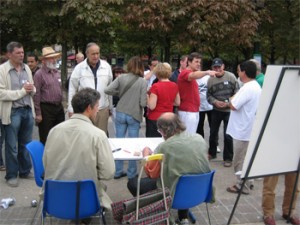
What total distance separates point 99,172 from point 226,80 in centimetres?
361

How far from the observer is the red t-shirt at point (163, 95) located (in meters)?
5.30

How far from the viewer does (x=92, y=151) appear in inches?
128

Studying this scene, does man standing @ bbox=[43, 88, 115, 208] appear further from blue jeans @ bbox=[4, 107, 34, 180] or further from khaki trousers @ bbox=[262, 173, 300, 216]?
blue jeans @ bbox=[4, 107, 34, 180]

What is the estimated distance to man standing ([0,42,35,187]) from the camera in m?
4.98

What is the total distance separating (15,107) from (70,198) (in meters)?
2.47

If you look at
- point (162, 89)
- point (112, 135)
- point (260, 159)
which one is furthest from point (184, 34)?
point (260, 159)

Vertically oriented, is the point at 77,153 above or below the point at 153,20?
below

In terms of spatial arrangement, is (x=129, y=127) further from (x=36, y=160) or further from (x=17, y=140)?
(x=36, y=160)

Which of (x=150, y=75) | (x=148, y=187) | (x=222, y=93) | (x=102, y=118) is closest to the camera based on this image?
(x=148, y=187)

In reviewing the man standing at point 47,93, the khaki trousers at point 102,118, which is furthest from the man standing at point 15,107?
the khaki trousers at point 102,118

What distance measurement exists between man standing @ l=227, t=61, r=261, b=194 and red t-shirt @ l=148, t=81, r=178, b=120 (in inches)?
34.1

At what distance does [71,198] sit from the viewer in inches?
121

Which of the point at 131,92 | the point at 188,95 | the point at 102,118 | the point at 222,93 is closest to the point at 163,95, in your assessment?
the point at 131,92

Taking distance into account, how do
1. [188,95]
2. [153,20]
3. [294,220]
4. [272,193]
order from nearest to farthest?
[272,193] < [294,220] < [188,95] < [153,20]
